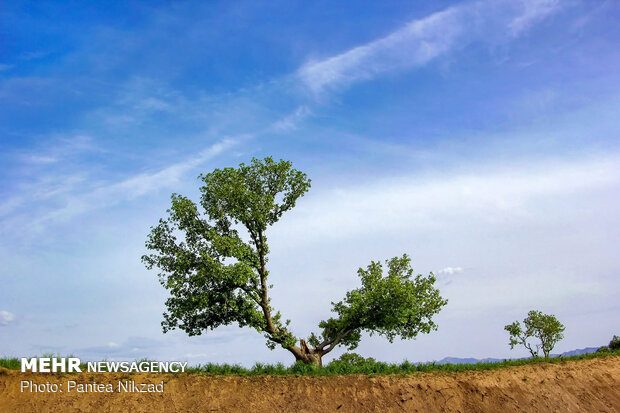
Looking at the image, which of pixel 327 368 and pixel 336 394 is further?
pixel 327 368

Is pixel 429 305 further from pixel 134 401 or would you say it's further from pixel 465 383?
pixel 134 401

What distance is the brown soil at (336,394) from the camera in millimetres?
22250

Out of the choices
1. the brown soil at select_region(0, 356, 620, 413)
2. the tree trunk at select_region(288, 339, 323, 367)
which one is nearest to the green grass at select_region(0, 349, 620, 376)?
the brown soil at select_region(0, 356, 620, 413)

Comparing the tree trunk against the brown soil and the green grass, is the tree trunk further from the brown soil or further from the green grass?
the brown soil

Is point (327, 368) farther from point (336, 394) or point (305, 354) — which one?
point (305, 354)

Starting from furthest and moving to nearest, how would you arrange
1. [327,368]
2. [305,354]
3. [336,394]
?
[305,354]
[327,368]
[336,394]

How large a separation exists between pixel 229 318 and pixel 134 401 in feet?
30.0

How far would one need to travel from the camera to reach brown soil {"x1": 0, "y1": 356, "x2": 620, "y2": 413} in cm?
2225

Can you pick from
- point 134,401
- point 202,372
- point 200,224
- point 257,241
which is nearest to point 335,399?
point 202,372

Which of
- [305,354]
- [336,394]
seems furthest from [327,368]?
[305,354]

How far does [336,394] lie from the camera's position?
24109mm

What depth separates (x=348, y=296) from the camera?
108 ft

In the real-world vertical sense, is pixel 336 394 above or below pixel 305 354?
below

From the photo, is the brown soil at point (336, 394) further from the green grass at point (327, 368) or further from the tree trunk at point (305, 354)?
the tree trunk at point (305, 354)
